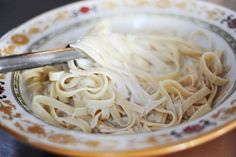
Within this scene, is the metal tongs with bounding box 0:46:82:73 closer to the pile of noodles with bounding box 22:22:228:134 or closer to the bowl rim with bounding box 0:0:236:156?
the pile of noodles with bounding box 22:22:228:134

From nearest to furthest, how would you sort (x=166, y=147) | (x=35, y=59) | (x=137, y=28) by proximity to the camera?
(x=166, y=147) → (x=35, y=59) → (x=137, y=28)

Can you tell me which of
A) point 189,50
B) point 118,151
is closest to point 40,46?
point 189,50

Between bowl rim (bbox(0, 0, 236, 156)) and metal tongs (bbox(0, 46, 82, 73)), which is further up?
metal tongs (bbox(0, 46, 82, 73))

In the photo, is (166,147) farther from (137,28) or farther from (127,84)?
(137,28)

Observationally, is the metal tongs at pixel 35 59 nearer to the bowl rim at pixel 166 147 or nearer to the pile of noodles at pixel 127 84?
the pile of noodles at pixel 127 84

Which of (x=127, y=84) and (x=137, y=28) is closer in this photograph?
(x=127, y=84)

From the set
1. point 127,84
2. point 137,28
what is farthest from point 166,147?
point 137,28

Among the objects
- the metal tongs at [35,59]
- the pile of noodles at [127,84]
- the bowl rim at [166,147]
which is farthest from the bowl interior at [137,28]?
the bowl rim at [166,147]

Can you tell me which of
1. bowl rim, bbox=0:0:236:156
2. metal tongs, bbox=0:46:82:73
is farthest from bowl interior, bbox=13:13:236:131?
bowl rim, bbox=0:0:236:156

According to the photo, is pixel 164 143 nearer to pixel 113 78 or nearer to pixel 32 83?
pixel 113 78

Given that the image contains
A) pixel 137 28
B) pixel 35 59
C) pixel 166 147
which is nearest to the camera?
pixel 166 147
